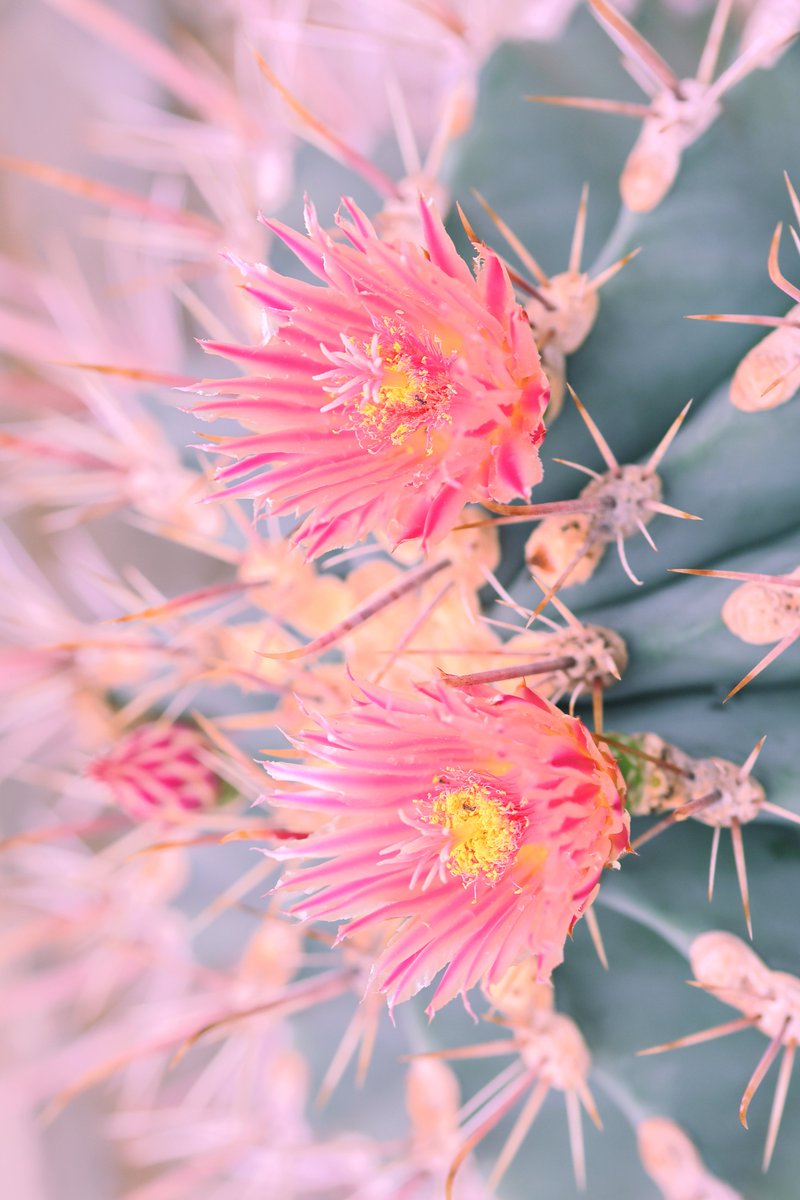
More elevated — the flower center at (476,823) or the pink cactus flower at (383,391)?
the pink cactus flower at (383,391)

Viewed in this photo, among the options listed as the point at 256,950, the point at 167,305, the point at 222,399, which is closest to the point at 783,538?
the point at 222,399

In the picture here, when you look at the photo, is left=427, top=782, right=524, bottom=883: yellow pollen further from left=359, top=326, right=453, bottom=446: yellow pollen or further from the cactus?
left=359, top=326, right=453, bottom=446: yellow pollen

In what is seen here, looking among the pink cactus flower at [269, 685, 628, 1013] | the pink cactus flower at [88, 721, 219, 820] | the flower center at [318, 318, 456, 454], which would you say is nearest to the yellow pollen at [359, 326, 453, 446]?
the flower center at [318, 318, 456, 454]

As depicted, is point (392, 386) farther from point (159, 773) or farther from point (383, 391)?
point (159, 773)

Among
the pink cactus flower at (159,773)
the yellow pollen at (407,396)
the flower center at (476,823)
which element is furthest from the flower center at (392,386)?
the pink cactus flower at (159,773)

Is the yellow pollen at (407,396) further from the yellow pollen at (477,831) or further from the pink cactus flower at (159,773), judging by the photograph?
the pink cactus flower at (159,773)

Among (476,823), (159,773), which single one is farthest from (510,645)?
(159,773)
